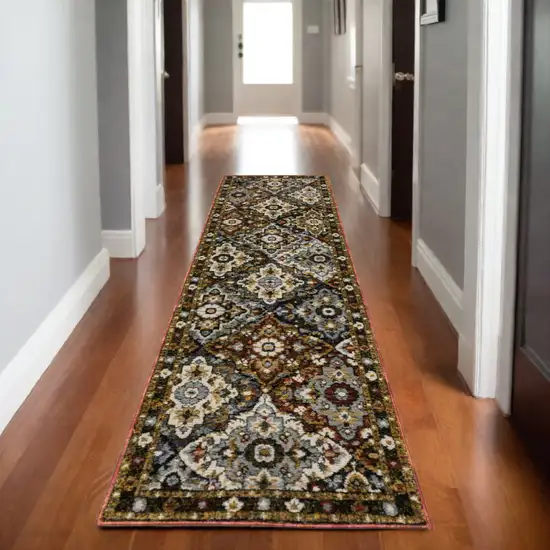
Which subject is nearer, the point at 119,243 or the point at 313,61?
the point at 119,243

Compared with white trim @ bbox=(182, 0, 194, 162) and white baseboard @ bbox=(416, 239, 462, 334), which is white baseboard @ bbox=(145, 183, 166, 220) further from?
white trim @ bbox=(182, 0, 194, 162)

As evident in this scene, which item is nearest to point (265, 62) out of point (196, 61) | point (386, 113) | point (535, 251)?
point (196, 61)

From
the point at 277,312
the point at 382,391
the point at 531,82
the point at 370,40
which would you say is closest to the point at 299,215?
the point at 370,40

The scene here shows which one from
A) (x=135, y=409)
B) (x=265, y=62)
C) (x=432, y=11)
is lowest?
(x=135, y=409)

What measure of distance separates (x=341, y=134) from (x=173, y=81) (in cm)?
276

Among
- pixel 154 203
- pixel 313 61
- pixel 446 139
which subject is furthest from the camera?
pixel 313 61

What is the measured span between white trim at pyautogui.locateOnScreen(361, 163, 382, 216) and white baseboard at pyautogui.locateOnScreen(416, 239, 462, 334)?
68.2 inches

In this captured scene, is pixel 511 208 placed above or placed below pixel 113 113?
below

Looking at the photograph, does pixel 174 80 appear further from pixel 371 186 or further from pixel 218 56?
pixel 218 56

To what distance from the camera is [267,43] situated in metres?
15.1

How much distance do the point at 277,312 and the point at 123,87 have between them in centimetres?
171

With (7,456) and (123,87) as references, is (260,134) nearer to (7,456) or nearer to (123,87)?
(123,87)

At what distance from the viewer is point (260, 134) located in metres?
12.3

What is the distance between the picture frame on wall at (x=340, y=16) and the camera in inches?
424
